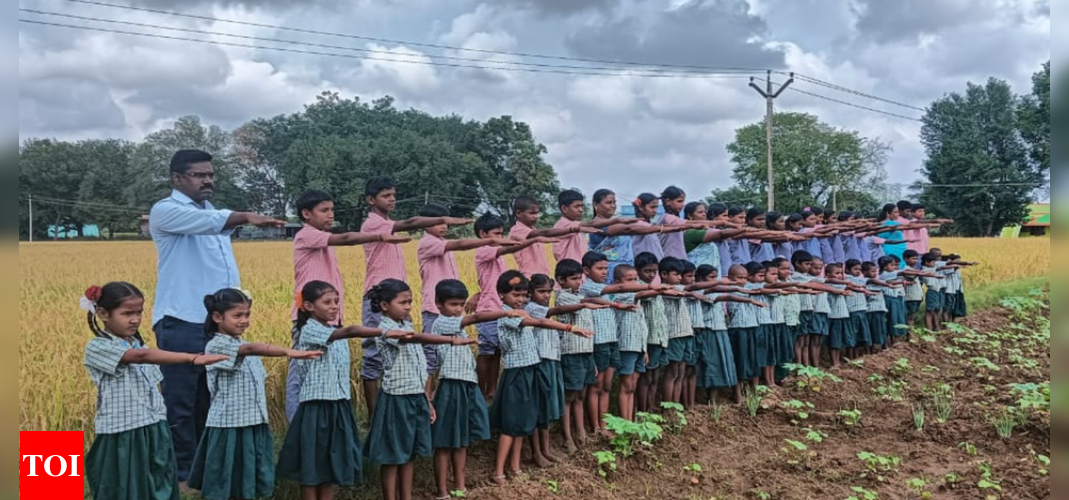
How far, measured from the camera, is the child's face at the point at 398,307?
168 inches

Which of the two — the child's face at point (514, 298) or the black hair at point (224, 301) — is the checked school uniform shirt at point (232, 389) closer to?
the black hair at point (224, 301)


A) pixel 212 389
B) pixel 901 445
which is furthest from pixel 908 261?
pixel 212 389

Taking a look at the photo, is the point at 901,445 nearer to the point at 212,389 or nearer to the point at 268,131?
the point at 212,389

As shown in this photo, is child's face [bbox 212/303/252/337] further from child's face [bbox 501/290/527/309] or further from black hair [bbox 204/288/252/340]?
child's face [bbox 501/290/527/309]

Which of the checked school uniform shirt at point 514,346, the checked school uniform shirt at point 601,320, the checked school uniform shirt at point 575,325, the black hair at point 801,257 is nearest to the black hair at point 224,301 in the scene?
the checked school uniform shirt at point 514,346

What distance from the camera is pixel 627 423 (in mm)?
5184

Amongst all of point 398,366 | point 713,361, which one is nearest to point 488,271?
point 398,366

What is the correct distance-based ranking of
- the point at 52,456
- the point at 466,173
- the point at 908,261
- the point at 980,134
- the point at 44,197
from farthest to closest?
1. the point at 980,134
2. the point at 466,173
3. the point at 44,197
4. the point at 908,261
5. the point at 52,456

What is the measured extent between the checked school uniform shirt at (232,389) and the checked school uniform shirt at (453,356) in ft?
3.83

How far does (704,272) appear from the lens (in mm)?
6746

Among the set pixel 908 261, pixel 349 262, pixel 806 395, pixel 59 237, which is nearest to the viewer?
pixel 806 395

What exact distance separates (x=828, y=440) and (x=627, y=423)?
1817 mm

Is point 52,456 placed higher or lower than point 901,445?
higher

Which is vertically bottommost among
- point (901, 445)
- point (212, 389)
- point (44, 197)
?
point (901, 445)
